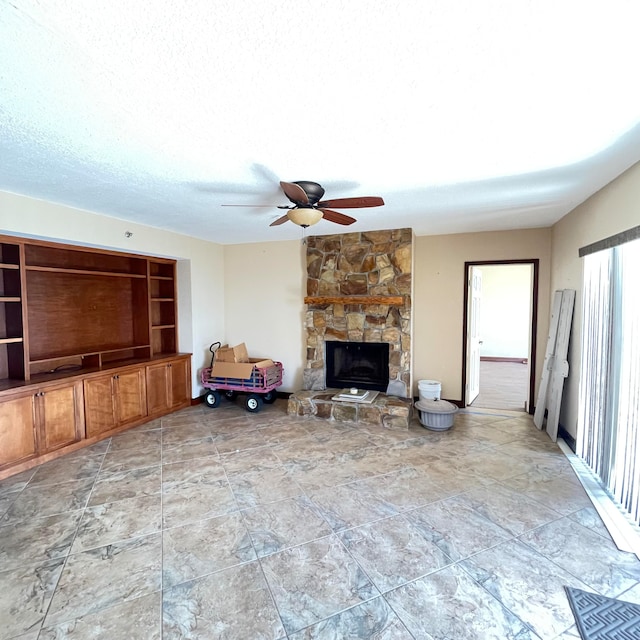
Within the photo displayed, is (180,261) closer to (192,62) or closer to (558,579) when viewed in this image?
(192,62)

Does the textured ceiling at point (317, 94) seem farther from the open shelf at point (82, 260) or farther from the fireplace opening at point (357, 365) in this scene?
the fireplace opening at point (357, 365)

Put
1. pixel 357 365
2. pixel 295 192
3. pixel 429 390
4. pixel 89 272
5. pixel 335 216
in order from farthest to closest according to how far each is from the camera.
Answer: pixel 357 365 < pixel 429 390 < pixel 89 272 < pixel 335 216 < pixel 295 192

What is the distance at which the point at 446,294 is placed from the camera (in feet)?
16.4

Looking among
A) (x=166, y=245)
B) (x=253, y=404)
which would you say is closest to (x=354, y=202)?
(x=166, y=245)

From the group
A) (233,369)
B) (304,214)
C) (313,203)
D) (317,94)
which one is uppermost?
(317,94)

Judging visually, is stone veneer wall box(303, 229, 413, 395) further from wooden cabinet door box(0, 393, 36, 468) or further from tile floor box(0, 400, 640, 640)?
wooden cabinet door box(0, 393, 36, 468)

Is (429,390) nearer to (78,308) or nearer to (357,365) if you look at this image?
(357,365)

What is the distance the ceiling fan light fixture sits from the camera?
2730mm

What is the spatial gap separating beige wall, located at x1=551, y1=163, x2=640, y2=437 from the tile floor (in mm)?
737

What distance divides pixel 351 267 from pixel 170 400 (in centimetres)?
317

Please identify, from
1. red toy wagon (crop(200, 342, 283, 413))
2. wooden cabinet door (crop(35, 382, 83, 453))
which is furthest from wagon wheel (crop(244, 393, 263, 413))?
wooden cabinet door (crop(35, 382, 83, 453))

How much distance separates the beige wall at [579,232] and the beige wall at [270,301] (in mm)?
3347

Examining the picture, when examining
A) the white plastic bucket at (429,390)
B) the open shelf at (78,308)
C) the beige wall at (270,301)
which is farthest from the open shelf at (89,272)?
the white plastic bucket at (429,390)

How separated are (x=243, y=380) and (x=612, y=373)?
13.4ft
